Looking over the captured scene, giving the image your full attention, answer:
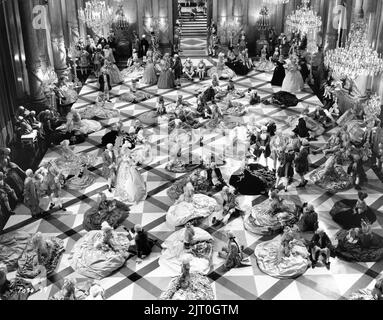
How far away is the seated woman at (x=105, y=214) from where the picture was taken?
1329 cm

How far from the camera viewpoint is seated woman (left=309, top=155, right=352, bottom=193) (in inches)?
588

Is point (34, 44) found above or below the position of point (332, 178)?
above

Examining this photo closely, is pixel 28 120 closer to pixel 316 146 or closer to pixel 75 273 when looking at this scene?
pixel 75 273

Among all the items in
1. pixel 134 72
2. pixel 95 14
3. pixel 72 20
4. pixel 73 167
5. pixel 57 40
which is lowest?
pixel 73 167

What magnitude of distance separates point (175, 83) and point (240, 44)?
15.6 ft

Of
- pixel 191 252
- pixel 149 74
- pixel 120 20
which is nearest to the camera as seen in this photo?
pixel 191 252

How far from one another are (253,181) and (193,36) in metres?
18.3

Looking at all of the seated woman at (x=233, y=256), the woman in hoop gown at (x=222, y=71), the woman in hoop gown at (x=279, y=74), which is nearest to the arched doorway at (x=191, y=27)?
the woman in hoop gown at (x=222, y=71)

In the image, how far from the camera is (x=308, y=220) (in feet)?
42.3

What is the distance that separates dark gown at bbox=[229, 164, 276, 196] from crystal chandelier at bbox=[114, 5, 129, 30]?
45.9 ft

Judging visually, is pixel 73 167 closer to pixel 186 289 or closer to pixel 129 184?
pixel 129 184

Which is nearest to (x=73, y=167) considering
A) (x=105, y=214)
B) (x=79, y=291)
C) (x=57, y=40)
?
(x=105, y=214)

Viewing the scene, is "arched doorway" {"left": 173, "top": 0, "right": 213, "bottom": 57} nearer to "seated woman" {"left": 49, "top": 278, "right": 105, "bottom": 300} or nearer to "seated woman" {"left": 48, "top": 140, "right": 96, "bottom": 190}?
"seated woman" {"left": 48, "top": 140, "right": 96, "bottom": 190}

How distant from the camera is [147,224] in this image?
13516 mm
